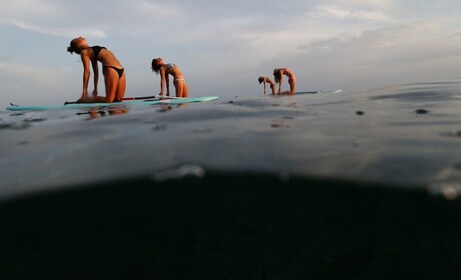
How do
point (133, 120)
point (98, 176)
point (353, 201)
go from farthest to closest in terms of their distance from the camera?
point (133, 120) < point (98, 176) < point (353, 201)

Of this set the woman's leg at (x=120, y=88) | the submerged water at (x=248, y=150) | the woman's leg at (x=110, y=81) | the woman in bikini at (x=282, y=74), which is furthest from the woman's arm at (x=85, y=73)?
the woman in bikini at (x=282, y=74)

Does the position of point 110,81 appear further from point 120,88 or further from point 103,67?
point 120,88

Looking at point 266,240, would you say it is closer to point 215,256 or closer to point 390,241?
point 215,256

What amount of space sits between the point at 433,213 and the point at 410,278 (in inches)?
24.1

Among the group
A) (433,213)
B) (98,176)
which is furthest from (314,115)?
(98,176)

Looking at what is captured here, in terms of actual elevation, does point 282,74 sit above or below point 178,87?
above

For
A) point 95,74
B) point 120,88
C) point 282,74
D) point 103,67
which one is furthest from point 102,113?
point 282,74

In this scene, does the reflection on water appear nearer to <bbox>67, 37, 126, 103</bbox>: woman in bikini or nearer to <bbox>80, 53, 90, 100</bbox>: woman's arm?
<bbox>67, 37, 126, 103</bbox>: woman in bikini

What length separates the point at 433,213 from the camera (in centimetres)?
257

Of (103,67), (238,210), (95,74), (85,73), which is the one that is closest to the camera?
(238,210)

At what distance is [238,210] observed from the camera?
268 centimetres

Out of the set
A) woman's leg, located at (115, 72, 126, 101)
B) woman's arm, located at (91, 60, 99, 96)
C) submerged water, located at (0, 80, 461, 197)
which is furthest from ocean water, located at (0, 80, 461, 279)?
woman's arm, located at (91, 60, 99, 96)

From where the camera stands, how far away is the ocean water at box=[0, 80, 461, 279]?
2398 millimetres

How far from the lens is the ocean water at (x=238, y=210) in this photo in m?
2.40
